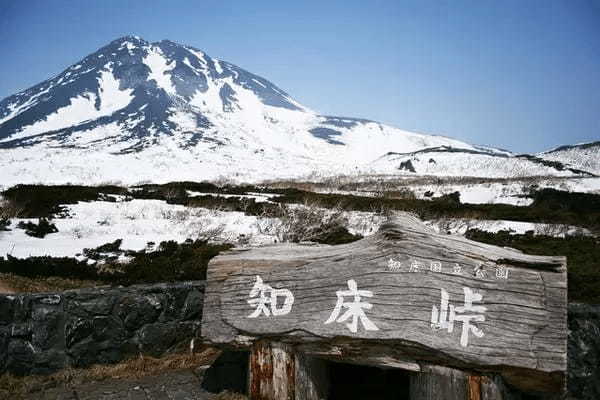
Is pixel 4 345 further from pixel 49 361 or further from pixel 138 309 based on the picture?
pixel 138 309

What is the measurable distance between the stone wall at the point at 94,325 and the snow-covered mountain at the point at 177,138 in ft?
82.0

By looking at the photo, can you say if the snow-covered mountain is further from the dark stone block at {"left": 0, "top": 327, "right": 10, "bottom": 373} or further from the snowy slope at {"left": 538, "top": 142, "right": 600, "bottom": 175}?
the dark stone block at {"left": 0, "top": 327, "right": 10, "bottom": 373}

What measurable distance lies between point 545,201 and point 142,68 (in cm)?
19675

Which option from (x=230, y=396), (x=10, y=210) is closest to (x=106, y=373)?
(x=230, y=396)

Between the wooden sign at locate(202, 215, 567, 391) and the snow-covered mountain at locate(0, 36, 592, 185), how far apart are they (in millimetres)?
27178

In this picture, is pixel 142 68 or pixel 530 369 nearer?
pixel 530 369

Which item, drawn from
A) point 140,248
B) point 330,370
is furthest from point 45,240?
point 330,370

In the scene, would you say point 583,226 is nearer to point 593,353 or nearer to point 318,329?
point 593,353

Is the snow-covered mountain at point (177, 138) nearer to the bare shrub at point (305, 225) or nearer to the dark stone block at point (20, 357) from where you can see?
the bare shrub at point (305, 225)

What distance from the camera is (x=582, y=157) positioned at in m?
44.6

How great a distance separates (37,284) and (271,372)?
444cm

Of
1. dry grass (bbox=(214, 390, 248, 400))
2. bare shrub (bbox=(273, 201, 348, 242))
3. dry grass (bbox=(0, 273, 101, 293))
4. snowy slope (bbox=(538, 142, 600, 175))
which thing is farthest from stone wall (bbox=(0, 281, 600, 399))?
snowy slope (bbox=(538, 142, 600, 175))

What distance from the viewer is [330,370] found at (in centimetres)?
422

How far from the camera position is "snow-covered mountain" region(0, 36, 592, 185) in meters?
39.9
